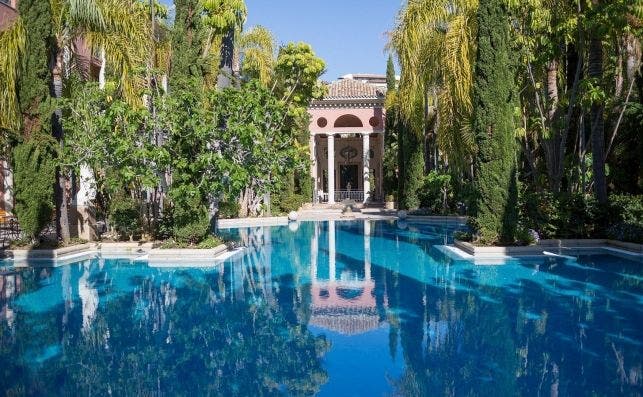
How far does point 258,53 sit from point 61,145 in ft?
42.6

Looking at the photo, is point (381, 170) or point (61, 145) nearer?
point (61, 145)

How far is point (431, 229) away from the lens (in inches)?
859

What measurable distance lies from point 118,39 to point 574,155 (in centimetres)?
1539

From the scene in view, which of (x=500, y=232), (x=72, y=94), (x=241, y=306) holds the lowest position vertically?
(x=241, y=306)

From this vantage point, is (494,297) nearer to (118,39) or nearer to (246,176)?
(246,176)

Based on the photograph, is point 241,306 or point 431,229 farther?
point 431,229

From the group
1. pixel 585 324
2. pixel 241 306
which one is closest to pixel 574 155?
pixel 585 324

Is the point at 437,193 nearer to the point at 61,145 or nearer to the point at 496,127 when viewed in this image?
the point at 496,127

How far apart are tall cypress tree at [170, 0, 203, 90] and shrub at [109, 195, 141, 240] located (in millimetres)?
4020

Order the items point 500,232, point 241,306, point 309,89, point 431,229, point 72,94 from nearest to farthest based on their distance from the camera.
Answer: point 241,306 < point 500,232 < point 72,94 < point 431,229 < point 309,89


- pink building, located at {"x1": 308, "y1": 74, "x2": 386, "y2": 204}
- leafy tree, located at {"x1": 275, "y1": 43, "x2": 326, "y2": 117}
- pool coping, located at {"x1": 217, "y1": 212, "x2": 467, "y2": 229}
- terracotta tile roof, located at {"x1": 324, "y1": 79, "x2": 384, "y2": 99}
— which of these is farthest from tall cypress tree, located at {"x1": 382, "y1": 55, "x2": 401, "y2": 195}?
leafy tree, located at {"x1": 275, "y1": 43, "x2": 326, "y2": 117}

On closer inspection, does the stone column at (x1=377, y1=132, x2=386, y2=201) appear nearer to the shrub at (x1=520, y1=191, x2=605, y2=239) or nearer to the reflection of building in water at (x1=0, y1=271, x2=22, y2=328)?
the shrub at (x1=520, y1=191, x2=605, y2=239)

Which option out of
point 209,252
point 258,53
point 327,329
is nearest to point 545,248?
point 209,252

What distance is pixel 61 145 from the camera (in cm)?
1459
